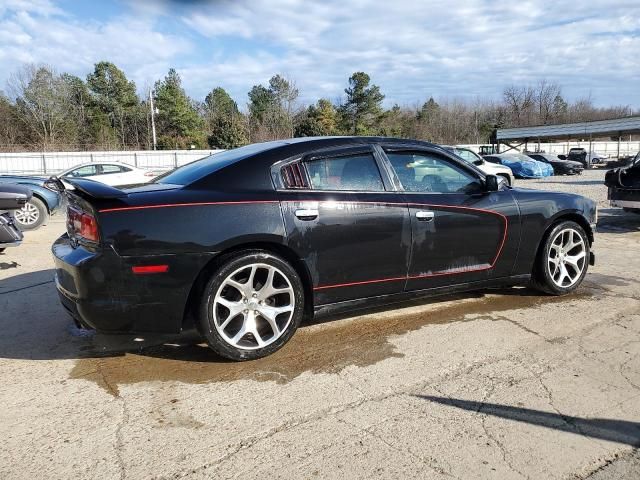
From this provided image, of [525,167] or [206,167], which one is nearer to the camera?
[206,167]

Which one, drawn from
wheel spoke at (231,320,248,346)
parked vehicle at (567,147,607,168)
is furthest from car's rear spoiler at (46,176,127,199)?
parked vehicle at (567,147,607,168)

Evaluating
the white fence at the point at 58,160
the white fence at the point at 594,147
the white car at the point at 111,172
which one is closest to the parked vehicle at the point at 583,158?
the white fence at the point at 594,147

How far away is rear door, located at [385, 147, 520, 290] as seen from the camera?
4.18 meters

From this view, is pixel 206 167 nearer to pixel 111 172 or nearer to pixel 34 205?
pixel 34 205

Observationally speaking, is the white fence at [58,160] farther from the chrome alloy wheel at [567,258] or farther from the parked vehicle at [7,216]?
the chrome alloy wheel at [567,258]

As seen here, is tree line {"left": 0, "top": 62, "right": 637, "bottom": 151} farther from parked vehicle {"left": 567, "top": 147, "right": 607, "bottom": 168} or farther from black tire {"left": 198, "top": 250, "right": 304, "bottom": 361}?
black tire {"left": 198, "top": 250, "right": 304, "bottom": 361}

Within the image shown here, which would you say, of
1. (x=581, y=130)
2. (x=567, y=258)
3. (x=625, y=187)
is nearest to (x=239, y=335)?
(x=567, y=258)

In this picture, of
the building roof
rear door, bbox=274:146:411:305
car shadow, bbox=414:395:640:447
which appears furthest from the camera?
the building roof

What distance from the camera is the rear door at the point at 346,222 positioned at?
3.71m

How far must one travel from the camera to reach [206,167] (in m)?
3.97

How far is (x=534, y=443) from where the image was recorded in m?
2.61

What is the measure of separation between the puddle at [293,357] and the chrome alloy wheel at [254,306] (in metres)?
0.18

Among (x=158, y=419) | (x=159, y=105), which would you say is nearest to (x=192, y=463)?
(x=158, y=419)

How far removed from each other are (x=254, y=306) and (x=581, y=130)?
4298cm
